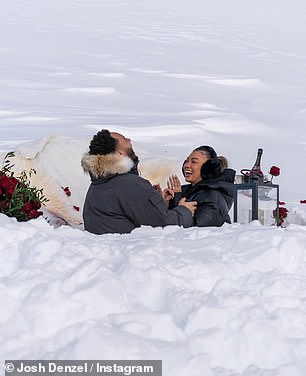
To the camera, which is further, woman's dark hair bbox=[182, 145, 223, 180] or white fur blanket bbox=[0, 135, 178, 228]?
white fur blanket bbox=[0, 135, 178, 228]

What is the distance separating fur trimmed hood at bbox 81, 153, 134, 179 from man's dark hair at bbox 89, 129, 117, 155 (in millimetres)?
43

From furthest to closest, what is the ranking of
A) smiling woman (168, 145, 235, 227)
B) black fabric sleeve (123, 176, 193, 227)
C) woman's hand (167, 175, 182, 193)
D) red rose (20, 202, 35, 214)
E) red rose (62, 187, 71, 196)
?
red rose (62, 187, 71, 196) < red rose (20, 202, 35, 214) < woman's hand (167, 175, 182, 193) < smiling woman (168, 145, 235, 227) < black fabric sleeve (123, 176, 193, 227)

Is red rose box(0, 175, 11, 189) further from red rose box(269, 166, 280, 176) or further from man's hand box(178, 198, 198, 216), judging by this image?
red rose box(269, 166, 280, 176)

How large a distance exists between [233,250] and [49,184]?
191 inches

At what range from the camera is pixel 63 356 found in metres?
3.53

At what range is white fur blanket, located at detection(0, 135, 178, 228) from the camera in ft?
28.5

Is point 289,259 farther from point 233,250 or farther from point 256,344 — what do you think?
point 256,344

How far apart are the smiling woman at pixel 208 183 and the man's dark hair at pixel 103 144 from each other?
0.68 metres

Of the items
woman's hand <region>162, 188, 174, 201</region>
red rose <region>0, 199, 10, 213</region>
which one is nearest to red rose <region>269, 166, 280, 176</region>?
woman's hand <region>162, 188, 174, 201</region>

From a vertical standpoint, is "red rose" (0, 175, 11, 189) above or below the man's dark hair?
below

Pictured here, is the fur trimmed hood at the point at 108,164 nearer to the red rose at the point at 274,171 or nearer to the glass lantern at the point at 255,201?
the glass lantern at the point at 255,201

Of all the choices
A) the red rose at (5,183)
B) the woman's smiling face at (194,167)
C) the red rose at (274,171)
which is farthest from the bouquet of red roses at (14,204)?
the red rose at (274,171)

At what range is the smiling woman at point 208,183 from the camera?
5993 millimetres

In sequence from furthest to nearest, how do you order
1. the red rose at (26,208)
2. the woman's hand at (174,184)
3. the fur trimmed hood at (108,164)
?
the red rose at (26,208)
the woman's hand at (174,184)
the fur trimmed hood at (108,164)
